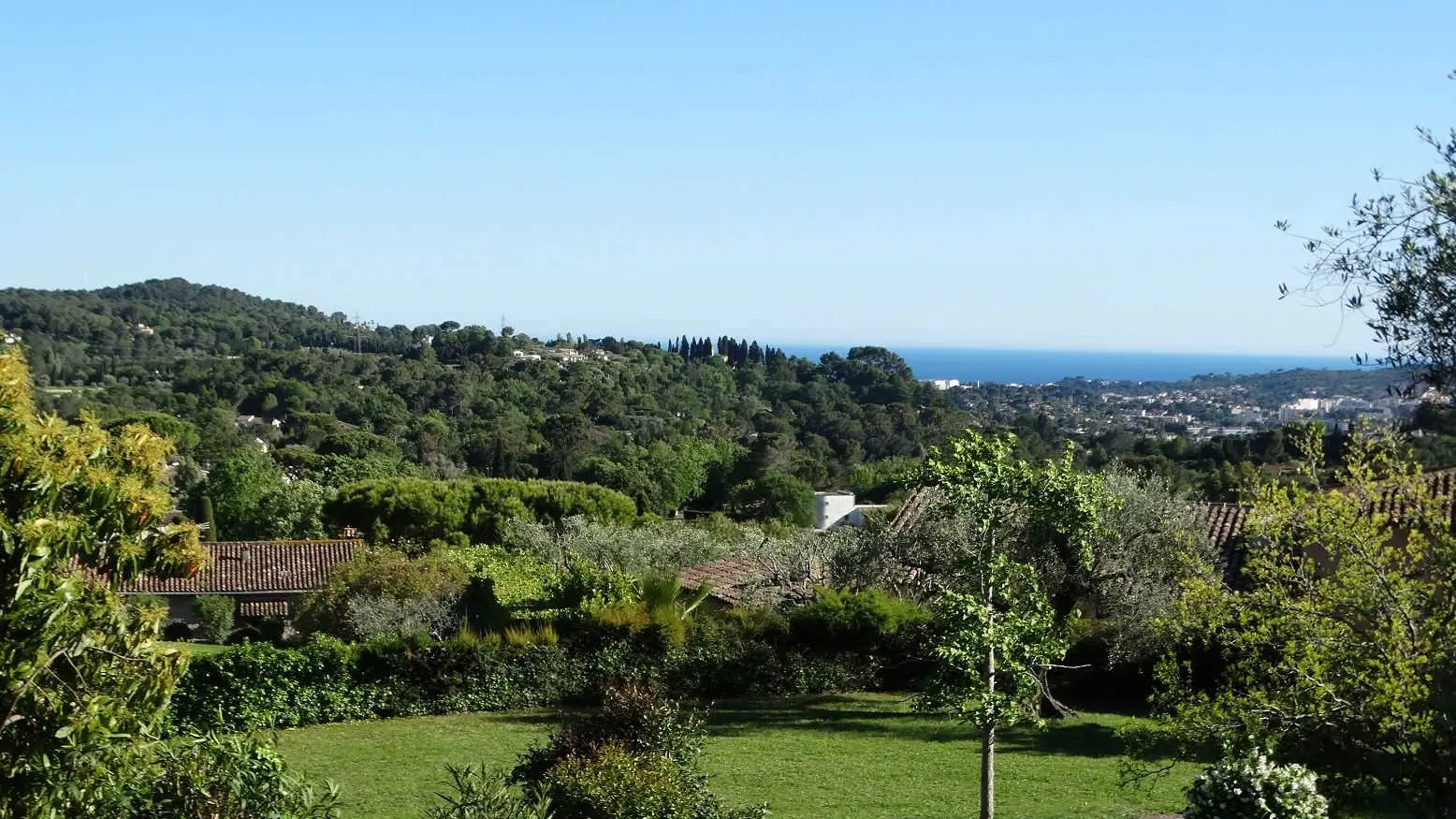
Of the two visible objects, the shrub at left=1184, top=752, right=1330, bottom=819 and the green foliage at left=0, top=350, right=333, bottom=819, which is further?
the shrub at left=1184, top=752, right=1330, bottom=819

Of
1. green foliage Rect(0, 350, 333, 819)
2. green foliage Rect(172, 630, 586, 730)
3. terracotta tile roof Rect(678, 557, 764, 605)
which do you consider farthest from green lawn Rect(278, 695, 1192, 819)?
green foliage Rect(0, 350, 333, 819)

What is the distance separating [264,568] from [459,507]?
8543 mm

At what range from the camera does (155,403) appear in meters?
92.2

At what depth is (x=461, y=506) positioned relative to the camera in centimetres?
4441

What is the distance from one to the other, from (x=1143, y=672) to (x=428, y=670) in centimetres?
1063

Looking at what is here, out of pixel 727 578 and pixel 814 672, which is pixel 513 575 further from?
pixel 814 672

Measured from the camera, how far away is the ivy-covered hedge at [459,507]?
43656 mm

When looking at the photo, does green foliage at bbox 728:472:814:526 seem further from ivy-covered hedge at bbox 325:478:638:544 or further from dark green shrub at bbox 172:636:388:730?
dark green shrub at bbox 172:636:388:730

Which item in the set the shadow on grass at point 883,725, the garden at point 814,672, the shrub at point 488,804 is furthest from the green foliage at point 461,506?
the shrub at point 488,804

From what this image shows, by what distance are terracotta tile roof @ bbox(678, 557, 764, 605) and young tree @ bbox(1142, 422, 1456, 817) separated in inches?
573

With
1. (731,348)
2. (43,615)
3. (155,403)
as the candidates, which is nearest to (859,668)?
(43,615)

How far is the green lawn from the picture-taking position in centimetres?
1309

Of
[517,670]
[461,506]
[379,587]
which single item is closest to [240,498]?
[461,506]

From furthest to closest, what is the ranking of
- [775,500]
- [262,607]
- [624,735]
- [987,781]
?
1. [775,500]
2. [262,607]
3. [987,781]
4. [624,735]
